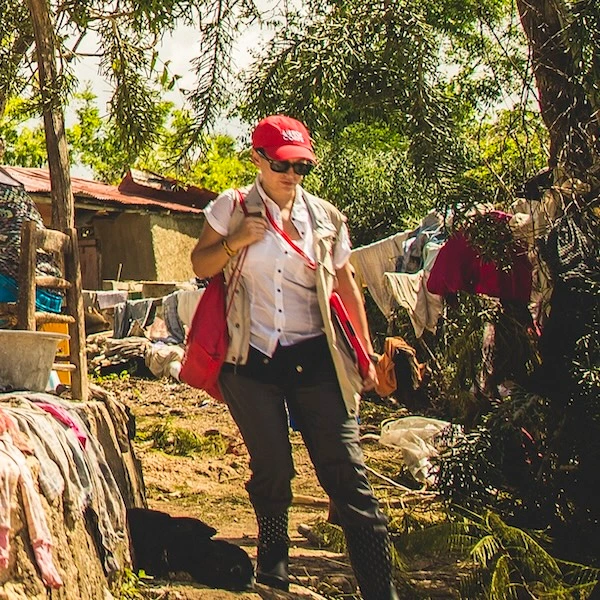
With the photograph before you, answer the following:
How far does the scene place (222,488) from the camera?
7.95m

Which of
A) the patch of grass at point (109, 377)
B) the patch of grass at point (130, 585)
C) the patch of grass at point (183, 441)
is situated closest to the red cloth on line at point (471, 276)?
the patch of grass at point (130, 585)

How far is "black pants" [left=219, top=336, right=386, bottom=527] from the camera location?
3.77 m

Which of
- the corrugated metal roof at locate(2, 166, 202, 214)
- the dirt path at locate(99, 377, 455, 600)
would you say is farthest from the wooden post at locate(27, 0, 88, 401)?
the corrugated metal roof at locate(2, 166, 202, 214)

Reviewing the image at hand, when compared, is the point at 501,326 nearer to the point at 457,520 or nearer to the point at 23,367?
the point at 457,520

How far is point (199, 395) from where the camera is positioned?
1391cm

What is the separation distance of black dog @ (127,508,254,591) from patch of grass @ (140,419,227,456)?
4.77 m

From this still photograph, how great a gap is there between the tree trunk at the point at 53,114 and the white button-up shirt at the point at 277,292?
14.6ft

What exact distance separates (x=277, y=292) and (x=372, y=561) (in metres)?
1.03

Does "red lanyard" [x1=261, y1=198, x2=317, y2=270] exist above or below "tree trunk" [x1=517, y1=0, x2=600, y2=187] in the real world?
below

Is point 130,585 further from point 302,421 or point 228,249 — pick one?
point 228,249

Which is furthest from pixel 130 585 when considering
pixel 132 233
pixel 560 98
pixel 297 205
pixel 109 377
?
pixel 132 233

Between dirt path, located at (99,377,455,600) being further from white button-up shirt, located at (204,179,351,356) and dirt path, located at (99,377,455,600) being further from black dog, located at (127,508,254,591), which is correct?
white button-up shirt, located at (204,179,351,356)

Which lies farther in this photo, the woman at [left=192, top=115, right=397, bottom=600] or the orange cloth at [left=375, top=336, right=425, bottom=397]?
the orange cloth at [left=375, top=336, right=425, bottom=397]

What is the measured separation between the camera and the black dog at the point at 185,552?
164 inches
